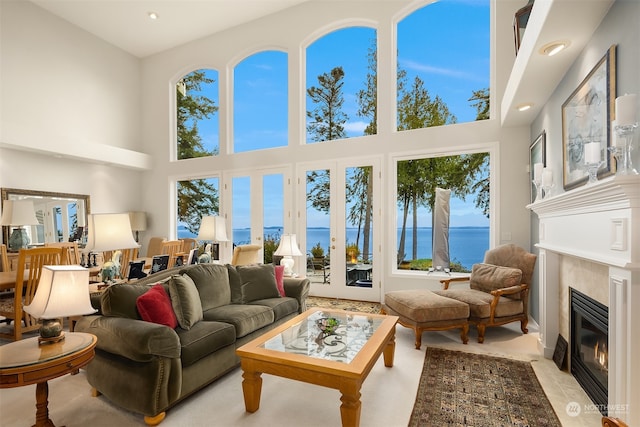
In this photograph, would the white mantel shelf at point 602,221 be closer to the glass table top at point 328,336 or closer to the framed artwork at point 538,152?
the framed artwork at point 538,152

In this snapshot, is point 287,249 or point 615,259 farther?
point 287,249

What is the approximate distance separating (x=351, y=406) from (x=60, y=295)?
182 cm

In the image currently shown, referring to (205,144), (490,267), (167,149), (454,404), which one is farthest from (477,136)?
(167,149)

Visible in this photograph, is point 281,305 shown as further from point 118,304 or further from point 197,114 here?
point 197,114

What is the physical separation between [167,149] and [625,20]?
24.9 ft

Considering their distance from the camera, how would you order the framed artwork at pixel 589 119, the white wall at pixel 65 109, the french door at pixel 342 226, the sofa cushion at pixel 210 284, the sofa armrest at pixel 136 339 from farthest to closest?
the white wall at pixel 65 109 → the french door at pixel 342 226 → the sofa cushion at pixel 210 284 → the framed artwork at pixel 589 119 → the sofa armrest at pixel 136 339

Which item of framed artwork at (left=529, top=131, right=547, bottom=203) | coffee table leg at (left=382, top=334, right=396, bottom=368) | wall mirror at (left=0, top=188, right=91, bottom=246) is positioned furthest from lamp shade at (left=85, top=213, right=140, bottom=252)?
framed artwork at (left=529, top=131, right=547, bottom=203)

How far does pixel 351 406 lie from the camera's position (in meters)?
1.90

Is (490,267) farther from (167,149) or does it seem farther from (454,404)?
(167,149)

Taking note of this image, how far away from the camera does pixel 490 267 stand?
13.0 feet

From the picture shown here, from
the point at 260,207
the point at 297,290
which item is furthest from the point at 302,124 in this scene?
the point at 297,290

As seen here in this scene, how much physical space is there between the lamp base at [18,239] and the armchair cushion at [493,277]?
22.0 feet

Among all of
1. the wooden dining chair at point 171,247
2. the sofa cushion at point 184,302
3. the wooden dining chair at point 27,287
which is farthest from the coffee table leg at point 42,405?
the wooden dining chair at point 171,247

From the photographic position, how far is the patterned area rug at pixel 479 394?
7.02 feet
